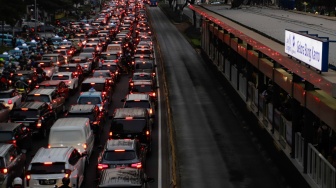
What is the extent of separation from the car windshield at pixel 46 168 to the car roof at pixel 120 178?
2.05 m

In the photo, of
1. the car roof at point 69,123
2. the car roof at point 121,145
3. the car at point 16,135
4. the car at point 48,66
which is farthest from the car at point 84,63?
the car roof at point 121,145

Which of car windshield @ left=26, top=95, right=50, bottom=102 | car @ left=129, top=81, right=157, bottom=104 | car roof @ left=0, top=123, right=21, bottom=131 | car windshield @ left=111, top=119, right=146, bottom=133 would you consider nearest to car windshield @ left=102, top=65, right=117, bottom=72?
car @ left=129, top=81, right=157, bottom=104

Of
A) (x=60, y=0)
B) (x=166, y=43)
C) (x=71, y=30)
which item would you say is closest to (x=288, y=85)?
(x=166, y=43)

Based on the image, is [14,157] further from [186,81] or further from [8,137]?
[186,81]

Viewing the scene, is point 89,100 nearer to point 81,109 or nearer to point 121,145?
point 81,109

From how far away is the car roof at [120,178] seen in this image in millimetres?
17953

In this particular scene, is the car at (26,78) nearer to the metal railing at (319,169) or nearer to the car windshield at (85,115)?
the car windshield at (85,115)

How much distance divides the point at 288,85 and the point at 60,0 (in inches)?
3490

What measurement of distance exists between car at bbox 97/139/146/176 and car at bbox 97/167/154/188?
264 centimetres

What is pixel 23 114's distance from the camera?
29.8 metres

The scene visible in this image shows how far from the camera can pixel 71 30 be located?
9625 centimetres

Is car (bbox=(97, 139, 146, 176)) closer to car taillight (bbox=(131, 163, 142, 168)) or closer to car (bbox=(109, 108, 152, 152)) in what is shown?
car taillight (bbox=(131, 163, 142, 168))

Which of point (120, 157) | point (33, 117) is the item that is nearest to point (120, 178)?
point (120, 157)

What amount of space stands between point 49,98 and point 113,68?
15614 millimetres
